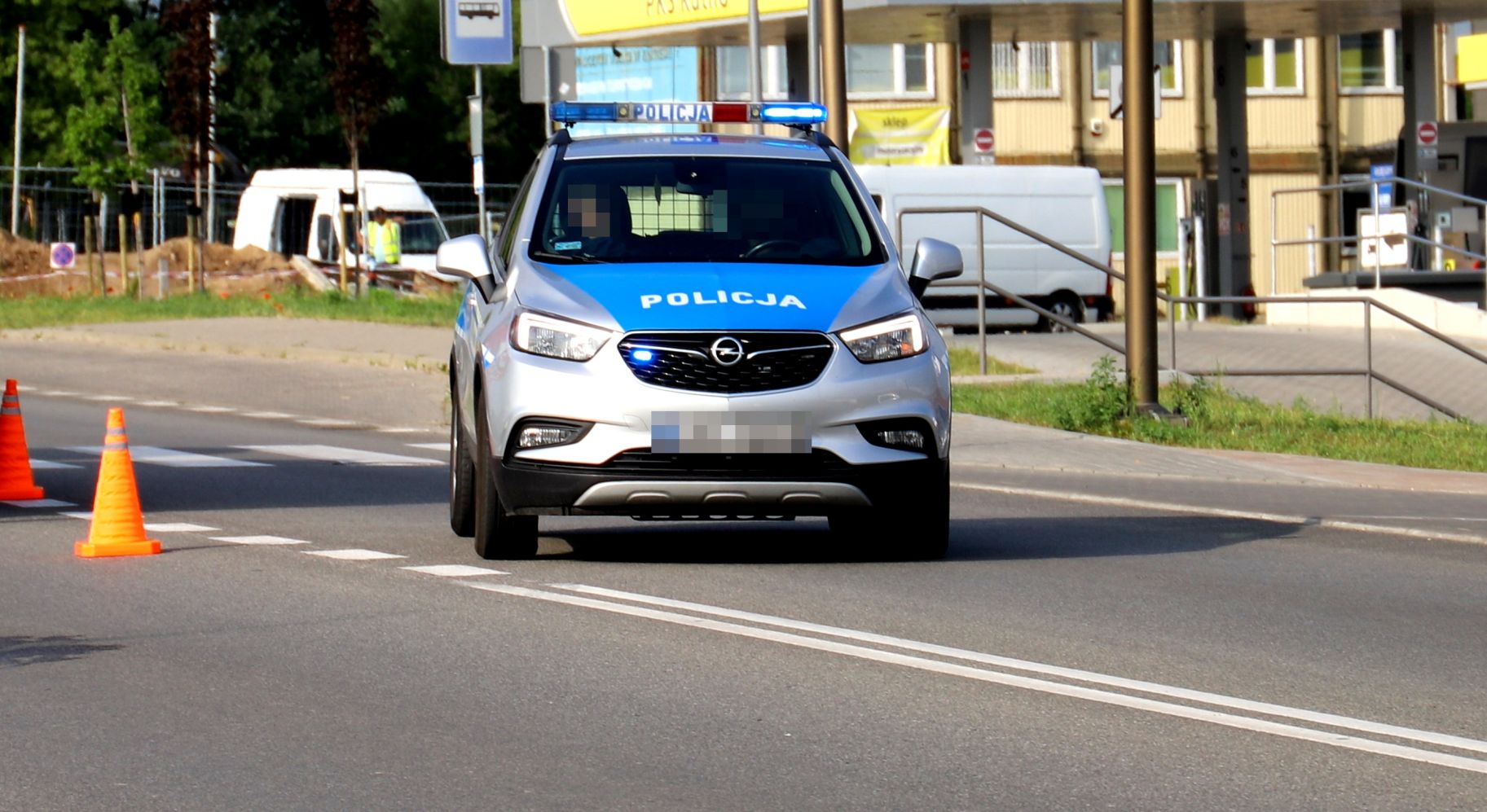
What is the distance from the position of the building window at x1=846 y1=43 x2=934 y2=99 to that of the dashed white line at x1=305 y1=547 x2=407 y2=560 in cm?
4140

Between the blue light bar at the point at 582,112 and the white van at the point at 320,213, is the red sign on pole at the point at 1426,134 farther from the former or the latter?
the blue light bar at the point at 582,112

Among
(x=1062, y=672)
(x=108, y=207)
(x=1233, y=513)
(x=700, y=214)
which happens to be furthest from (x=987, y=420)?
(x=108, y=207)

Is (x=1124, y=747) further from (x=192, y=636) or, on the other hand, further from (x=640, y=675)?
(x=192, y=636)

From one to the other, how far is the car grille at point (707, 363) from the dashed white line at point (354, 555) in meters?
1.84

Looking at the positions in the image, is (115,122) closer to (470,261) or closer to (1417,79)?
(1417,79)

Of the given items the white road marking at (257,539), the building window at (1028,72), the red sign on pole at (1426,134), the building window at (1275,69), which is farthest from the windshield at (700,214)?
the building window at (1275,69)

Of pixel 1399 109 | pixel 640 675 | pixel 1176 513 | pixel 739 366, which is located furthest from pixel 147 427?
pixel 1399 109

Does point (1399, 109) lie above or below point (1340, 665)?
above

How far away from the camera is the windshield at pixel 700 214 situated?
10.7m

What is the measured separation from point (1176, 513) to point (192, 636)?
254 inches

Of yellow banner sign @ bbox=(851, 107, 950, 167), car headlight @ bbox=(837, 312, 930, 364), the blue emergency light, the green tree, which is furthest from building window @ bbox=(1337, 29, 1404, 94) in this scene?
car headlight @ bbox=(837, 312, 930, 364)

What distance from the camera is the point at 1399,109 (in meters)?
55.3

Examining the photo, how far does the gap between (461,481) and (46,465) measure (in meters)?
5.91

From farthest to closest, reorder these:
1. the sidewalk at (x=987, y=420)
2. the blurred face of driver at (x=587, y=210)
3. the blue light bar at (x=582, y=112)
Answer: the sidewalk at (x=987, y=420) < the blue light bar at (x=582, y=112) < the blurred face of driver at (x=587, y=210)
